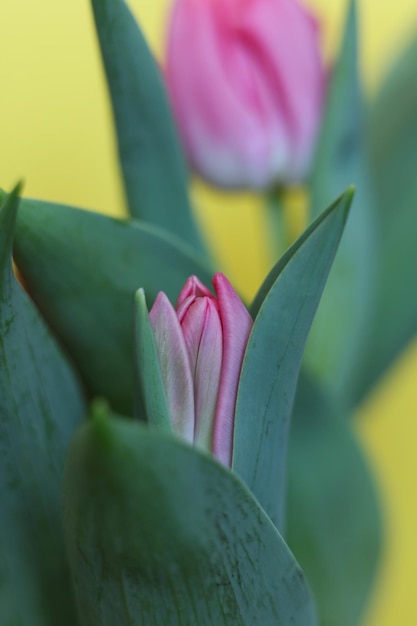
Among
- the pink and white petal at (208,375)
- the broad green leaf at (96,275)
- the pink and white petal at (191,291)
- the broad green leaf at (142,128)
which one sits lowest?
the pink and white petal at (208,375)

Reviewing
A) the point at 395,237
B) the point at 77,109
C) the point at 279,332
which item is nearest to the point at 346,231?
the point at 395,237

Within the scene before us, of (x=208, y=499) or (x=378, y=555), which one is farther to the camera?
(x=378, y=555)

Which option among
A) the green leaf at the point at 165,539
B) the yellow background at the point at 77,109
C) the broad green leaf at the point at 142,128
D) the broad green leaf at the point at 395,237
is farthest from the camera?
the yellow background at the point at 77,109

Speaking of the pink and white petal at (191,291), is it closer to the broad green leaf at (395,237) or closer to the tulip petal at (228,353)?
the tulip petal at (228,353)

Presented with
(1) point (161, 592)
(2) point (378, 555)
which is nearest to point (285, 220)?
(2) point (378, 555)

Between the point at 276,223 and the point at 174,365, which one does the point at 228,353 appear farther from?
the point at 276,223

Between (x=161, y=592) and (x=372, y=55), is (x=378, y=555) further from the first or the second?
(x=372, y=55)

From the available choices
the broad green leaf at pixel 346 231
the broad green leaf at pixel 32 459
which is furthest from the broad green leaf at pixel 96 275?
the broad green leaf at pixel 346 231

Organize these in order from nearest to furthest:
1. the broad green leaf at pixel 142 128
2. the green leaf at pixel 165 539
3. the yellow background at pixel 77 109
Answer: the green leaf at pixel 165 539 → the broad green leaf at pixel 142 128 → the yellow background at pixel 77 109
